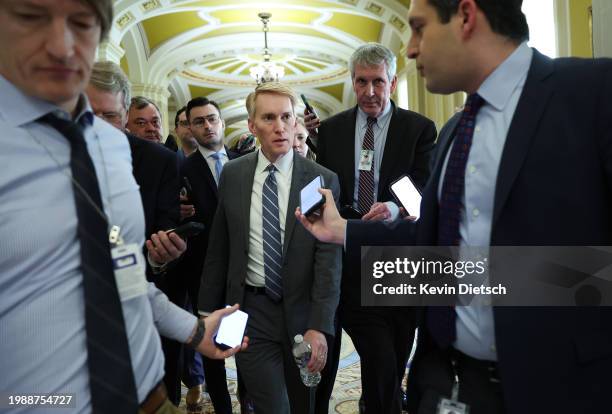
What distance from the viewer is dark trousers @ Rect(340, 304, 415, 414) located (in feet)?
8.86

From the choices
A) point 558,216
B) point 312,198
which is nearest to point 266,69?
point 312,198

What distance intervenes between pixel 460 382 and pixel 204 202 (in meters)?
2.24

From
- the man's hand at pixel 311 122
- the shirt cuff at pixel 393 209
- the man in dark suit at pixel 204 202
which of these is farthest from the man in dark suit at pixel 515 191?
the man in dark suit at pixel 204 202

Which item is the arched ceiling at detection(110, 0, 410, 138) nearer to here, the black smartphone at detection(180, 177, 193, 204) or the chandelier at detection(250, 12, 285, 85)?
the chandelier at detection(250, 12, 285, 85)

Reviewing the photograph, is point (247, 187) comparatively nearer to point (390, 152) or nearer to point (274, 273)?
point (274, 273)

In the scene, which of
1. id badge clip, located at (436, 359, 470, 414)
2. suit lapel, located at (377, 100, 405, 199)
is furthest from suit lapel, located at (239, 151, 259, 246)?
id badge clip, located at (436, 359, 470, 414)

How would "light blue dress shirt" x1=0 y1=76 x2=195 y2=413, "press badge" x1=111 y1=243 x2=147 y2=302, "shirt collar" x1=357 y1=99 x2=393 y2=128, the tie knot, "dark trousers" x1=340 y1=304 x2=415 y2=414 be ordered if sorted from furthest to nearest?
1. "shirt collar" x1=357 y1=99 x2=393 y2=128
2. "dark trousers" x1=340 y1=304 x2=415 y2=414
3. the tie knot
4. "press badge" x1=111 y1=243 x2=147 y2=302
5. "light blue dress shirt" x1=0 y1=76 x2=195 y2=413

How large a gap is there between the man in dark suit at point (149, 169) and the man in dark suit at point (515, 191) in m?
1.23

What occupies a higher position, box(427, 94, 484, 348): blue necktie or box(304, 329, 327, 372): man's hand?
box(427, 94, 484, 348): blue necktie

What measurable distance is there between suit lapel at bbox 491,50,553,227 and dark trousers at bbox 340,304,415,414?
159cm

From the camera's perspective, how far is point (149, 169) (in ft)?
7.84

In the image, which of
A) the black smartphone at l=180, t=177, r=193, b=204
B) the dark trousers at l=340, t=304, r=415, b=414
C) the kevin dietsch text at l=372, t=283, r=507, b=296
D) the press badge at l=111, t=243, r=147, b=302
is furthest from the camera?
the black smartphone at l=180, t=177, r=193, b=204

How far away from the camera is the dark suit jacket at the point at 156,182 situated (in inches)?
93.6

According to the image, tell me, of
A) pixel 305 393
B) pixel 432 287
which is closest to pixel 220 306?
pixel 305 393
